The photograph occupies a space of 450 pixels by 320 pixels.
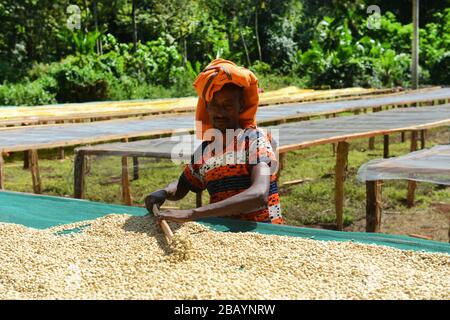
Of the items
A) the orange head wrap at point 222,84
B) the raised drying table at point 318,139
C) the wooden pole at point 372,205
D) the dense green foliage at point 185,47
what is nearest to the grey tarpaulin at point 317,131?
the raised drying table at point 318,139

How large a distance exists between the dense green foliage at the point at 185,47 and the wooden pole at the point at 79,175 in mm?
8056

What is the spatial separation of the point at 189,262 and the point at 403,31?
17.6 meters

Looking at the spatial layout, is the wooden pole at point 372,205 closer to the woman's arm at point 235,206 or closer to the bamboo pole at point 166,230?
the woman's arm at point 235,206

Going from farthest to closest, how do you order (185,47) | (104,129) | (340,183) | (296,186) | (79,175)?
1. (185,47)
2. (296,186)
3. (104,129)
4. (340,183)
5. (79,175)

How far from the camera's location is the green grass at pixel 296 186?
6.18m

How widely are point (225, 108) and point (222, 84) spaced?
10 cm

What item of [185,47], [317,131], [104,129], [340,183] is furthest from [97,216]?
[185,47]

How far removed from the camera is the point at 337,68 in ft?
51.5

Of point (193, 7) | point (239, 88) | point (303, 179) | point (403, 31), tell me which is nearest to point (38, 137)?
point (303, 179)

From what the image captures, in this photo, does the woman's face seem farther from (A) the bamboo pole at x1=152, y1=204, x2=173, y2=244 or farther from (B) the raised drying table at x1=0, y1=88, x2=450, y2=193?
(B) the raised drying table at x1=0, y1=88, x2=450, y2=193

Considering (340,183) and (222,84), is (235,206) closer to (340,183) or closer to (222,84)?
(222,84)

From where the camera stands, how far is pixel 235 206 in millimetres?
2254

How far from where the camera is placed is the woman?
2268 mm
